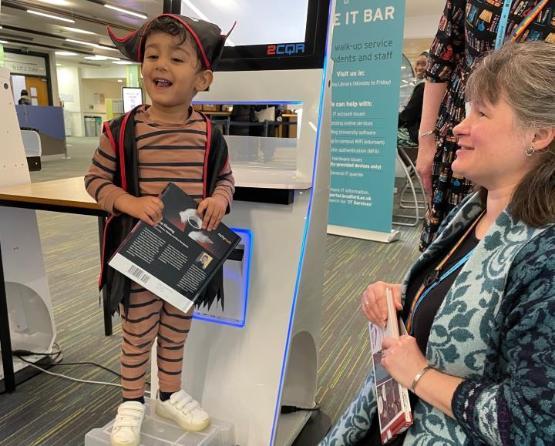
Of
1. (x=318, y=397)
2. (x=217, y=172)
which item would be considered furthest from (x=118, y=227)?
(x=318, y=397)

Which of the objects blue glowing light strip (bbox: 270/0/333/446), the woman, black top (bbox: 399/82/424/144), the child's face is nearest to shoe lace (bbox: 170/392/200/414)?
blue glowing light strip (bbox: 270/0/333/446)

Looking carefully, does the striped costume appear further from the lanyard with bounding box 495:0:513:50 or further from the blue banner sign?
the blue banner sign

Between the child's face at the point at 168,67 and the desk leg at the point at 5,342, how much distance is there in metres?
1.12

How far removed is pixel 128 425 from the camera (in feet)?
4.08

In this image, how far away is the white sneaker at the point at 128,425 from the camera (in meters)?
1.21

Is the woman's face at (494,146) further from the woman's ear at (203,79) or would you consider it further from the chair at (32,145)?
the chair at (32,145)

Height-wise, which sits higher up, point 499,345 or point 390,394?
point 499,345

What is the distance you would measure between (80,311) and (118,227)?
1695mm

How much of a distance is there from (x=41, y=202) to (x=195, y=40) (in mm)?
786

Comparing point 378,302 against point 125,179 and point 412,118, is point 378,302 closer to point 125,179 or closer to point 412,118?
point 125,179

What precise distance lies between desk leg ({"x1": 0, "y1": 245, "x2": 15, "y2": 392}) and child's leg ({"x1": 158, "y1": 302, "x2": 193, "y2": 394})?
2.79 feet

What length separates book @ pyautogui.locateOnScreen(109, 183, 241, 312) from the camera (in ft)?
3.58

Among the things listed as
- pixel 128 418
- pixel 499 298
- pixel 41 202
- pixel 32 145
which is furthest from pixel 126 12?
pixel 499 298

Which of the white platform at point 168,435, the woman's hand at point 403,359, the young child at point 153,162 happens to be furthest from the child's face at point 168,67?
the white platform at point 168,435
